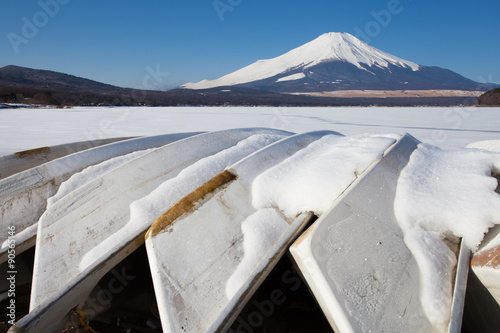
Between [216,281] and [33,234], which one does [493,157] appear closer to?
[216,281]

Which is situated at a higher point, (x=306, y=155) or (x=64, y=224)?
(x=306, y=155)

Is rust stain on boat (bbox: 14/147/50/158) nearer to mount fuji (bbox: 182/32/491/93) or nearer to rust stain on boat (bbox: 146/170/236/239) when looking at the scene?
rust stain on boat (bbox: 146/170/236/239)

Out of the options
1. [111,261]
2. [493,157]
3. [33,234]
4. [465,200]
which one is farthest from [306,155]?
[33,234]

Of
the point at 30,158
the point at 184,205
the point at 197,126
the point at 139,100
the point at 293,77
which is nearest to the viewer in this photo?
the point at 184,205

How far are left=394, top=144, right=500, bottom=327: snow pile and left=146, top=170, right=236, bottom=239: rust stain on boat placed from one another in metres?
1.04

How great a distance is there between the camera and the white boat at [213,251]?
4.36 ft

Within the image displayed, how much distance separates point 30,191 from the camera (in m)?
2.37

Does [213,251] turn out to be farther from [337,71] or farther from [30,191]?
[337,71]

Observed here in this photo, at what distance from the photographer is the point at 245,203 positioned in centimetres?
182

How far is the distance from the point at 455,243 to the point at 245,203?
3.63ft

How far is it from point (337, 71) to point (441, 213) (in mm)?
143264

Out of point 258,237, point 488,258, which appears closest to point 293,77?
point 258,237
